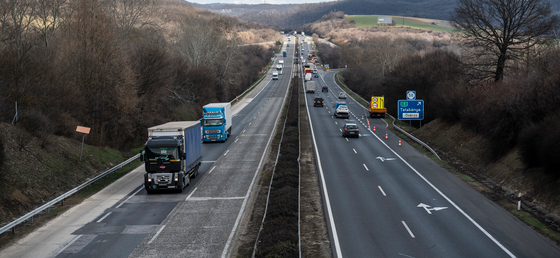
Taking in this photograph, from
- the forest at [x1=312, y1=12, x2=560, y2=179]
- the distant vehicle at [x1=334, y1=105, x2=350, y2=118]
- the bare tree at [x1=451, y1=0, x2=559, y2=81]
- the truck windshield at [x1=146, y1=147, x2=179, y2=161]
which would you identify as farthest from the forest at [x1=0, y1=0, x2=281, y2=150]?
the bare tree at [x1=451, y1=0, x2=559, y2=81]

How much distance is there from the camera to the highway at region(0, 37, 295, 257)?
14500 millimetres

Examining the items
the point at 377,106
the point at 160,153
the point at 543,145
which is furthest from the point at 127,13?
the point at 543,145

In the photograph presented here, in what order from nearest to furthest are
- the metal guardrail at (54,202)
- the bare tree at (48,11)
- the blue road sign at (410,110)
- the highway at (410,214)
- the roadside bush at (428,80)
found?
the highway at (410,214) → the metal guardrail at (54,202) → the blue road sign at (410,110) → the bare tree at (48,11) → the roadside bush at (428,80)

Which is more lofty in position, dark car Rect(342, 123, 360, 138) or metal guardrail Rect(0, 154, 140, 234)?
dark car Rect(342, 123, 360, 138)

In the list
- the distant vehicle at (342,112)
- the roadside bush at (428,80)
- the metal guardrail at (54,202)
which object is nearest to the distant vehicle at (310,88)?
the roadside bush at (428,80)

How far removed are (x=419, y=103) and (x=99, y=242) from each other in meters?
32.9

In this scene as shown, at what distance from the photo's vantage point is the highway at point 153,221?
14.5 meters

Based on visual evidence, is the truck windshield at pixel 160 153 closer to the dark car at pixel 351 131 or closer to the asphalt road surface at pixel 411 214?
the asphalt road surface at pixel 411 214

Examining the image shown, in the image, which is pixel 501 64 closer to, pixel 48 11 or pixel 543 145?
pixel 543 145

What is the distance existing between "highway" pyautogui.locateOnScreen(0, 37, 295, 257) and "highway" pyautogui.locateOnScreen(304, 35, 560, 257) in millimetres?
4333

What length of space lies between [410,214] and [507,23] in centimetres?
2257

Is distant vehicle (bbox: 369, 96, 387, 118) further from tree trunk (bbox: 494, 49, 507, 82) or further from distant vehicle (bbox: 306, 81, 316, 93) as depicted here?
distant vehicle (bbox: 306, 81, 316, 93)

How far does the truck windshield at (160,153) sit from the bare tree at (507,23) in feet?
81.7

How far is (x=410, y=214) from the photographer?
18.5m
